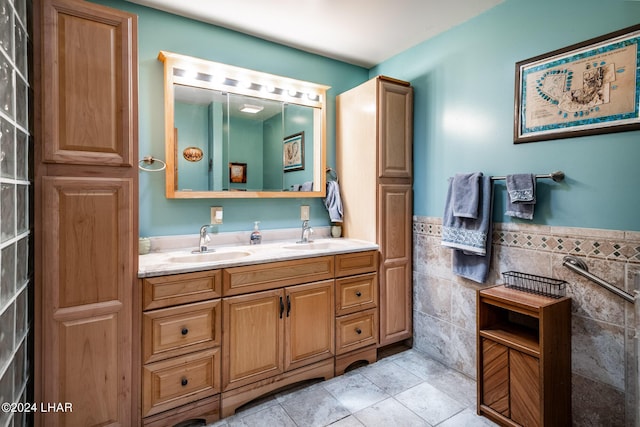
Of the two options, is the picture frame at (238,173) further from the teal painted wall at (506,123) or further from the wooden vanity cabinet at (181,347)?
the teal painted wall at (506,123)

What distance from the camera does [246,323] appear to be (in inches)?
73.7

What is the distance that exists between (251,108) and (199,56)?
1.58ft

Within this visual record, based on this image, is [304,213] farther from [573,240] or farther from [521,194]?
[573,240]

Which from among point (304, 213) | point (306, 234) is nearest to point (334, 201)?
point (304, 213)

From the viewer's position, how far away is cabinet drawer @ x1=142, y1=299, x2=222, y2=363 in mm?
1614

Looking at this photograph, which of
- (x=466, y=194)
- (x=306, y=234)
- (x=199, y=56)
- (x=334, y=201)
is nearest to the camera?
(x=466, y=194)

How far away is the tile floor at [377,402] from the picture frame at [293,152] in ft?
5.26

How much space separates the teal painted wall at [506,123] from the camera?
1.58 m

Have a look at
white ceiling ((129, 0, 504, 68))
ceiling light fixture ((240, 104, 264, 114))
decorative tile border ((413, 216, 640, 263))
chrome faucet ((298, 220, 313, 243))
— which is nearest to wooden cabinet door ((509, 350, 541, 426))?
decorative tile border ((413, 216, 640, 263))

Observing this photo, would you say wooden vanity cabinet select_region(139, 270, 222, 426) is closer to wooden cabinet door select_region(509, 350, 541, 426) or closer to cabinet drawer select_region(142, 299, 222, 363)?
cabinet drawer select_region(142, 299, 222, 363)

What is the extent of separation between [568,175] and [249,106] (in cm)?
207

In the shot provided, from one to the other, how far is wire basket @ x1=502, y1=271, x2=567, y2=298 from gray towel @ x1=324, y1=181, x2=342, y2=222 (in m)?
1.29

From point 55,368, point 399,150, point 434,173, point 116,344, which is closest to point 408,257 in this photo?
point 434,173

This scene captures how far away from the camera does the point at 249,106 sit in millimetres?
2420
